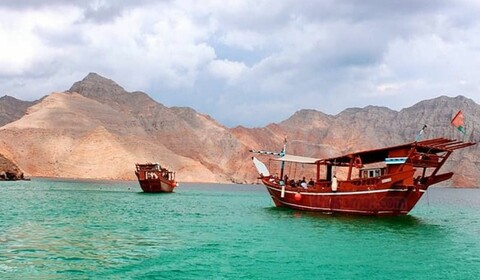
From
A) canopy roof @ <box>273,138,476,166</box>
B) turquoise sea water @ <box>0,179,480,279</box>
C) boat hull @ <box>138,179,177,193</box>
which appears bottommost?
turquoise sea water @ <box>0,179,480,279</box>

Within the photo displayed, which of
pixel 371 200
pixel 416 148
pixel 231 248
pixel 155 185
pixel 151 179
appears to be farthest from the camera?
pixel 155 185

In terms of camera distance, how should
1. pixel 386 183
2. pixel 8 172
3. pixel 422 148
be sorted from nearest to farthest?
pixel 386 183
pixel 422 148
pixel 8 172

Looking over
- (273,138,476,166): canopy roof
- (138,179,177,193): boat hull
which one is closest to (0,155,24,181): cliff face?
(138,179,177,193): boat hull

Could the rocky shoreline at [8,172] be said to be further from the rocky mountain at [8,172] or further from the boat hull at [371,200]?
the boat hull at [371,200]

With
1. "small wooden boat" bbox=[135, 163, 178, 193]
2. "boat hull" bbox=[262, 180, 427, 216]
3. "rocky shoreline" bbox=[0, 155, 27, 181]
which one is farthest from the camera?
"rocky shoreline" bbox=[0, 155, 27, 181]

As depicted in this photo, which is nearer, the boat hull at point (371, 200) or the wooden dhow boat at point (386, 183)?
the wooden dhow boat at point (386, 183)

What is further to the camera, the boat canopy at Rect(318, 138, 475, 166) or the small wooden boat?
the small wooden boat

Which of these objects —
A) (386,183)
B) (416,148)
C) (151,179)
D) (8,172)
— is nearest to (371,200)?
(386,183)

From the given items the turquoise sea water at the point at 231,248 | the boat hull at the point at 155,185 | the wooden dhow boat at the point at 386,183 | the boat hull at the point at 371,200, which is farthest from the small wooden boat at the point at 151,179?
the boat hull at the point at 371,200

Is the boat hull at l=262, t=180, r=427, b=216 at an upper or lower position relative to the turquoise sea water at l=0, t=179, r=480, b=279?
upper

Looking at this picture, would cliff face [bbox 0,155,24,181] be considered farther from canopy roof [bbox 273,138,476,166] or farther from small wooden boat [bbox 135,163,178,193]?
canopy roof [bbox 273,138,476,166]

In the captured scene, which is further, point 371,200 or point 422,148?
point 371,200

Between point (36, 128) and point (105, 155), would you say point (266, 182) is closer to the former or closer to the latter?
point (105, 155)

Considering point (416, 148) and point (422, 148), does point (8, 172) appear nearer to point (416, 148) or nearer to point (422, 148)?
point (422, 148)
